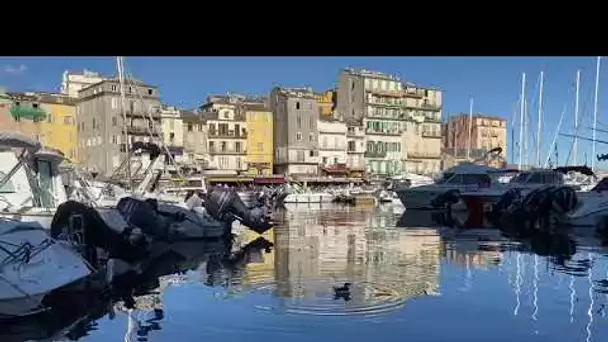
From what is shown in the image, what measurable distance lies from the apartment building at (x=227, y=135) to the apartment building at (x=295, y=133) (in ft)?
16.2

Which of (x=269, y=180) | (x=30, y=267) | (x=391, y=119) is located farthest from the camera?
(x=391, y=119)

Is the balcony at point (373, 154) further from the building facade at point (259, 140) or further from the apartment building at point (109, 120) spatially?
the apartment building at point (109, 120)

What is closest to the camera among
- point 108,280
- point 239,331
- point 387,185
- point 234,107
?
point 239,331

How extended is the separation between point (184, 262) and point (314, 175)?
6253 centimetres

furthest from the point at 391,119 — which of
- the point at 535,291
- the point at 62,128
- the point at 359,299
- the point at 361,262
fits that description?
the point at 359,299

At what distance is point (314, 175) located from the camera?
81.3 meters

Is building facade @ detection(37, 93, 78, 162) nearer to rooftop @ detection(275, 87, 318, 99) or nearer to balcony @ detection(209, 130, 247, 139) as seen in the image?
Answer: balcony @ detection(209, 130, 247, 139)

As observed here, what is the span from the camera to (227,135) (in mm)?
77625

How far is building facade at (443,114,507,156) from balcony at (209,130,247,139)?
49210 mm

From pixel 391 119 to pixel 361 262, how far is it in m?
73.2

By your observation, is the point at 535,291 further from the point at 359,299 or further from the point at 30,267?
the point at 30,267

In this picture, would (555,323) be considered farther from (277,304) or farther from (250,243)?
(250,243)

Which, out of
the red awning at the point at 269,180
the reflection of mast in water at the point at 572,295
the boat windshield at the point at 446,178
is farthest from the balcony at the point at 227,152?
the reflection of mast in water at the point at 572,295
